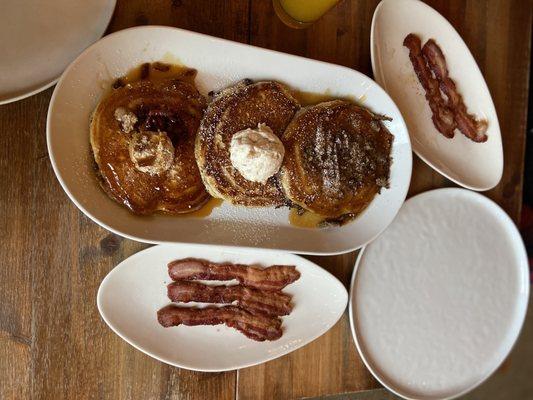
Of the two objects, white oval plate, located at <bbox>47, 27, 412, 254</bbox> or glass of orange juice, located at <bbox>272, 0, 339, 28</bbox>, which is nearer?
white oval plate, located at <bbox>47, 27, 412, 254</bbox>

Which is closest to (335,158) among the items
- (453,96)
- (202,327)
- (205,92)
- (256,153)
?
(256,153)

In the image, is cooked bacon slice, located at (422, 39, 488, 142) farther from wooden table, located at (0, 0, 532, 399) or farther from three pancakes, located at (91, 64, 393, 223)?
three pancakes, located at (91, 64, 393, 223)

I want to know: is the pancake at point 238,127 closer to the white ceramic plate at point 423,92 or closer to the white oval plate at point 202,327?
the white oval plate at point 202,327

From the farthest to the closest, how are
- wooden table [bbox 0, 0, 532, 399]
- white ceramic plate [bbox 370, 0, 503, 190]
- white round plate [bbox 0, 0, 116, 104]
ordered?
white ceramic plate [bbox 370, 0, 503, 190] → wooden table [bbox 0, 0, 532, 399] → white round plate [bbox 0, 0, 116, 104]

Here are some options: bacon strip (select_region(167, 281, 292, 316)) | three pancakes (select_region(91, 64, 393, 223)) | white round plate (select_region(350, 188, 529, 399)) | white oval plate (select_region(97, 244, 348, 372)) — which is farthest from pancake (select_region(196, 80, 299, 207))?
white round plate (select_region(350, 188, 529, 399))

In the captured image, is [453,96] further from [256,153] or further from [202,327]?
[202,327]
